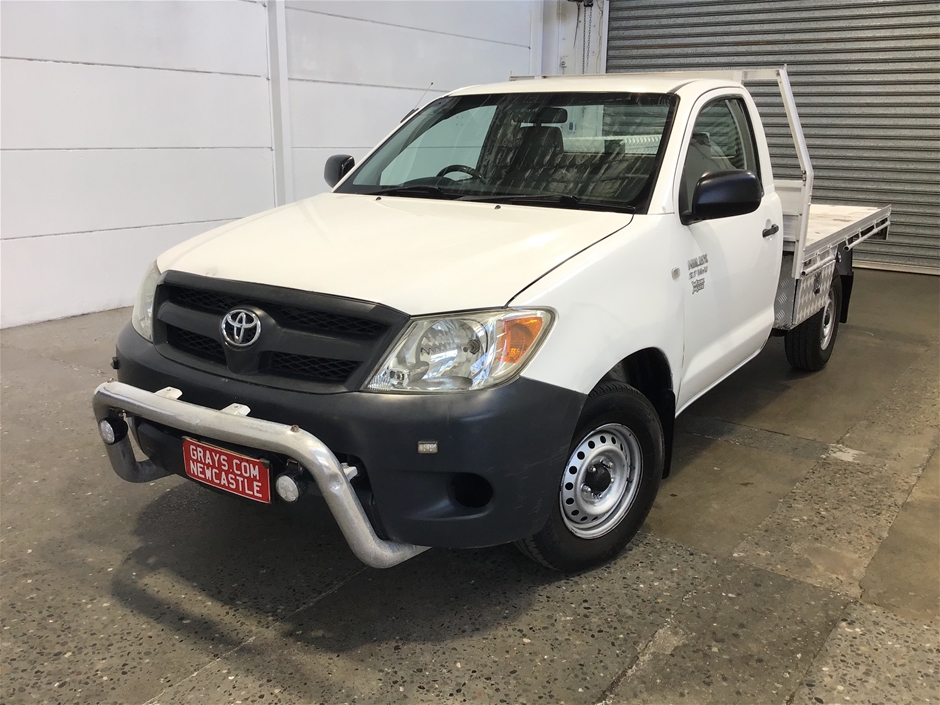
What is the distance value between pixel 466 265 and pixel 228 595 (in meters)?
1.41

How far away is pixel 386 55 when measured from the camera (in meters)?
8.80

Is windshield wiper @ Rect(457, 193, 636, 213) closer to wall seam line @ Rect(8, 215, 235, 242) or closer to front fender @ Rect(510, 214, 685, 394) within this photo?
front fender @ Rect(510, 214, 685, 394)

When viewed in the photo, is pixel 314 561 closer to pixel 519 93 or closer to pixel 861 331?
pixel 519 93

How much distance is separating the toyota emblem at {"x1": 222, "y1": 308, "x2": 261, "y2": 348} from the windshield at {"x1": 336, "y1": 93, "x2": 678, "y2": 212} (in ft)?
3.93

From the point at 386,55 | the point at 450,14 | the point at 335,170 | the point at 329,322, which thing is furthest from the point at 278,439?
the point at 450,14

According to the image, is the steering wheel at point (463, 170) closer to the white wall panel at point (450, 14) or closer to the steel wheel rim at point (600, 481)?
the steel wheel rim at point (600, 481)

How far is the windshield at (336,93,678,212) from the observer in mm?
3189

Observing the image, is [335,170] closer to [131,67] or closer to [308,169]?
[131,67]

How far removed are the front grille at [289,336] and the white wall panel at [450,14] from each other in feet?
19.7

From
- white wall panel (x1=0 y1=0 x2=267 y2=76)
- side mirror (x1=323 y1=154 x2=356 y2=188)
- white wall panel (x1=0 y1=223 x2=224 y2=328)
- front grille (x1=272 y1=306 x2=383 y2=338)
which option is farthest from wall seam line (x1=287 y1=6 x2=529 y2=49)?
front grille (x1=272 y1=306 x2=383 y2=338)

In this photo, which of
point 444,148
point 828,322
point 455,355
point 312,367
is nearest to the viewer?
point 455,355

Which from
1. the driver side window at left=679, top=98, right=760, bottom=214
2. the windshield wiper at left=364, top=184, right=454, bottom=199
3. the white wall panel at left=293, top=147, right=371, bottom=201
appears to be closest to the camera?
the driver side window at left=679, top=98, right=760, bottom=214

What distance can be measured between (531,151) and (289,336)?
5.15 ft

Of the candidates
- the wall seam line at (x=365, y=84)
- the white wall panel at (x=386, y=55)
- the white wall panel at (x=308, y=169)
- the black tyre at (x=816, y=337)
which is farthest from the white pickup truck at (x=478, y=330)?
the white wall panel at (x=386, y=55)
